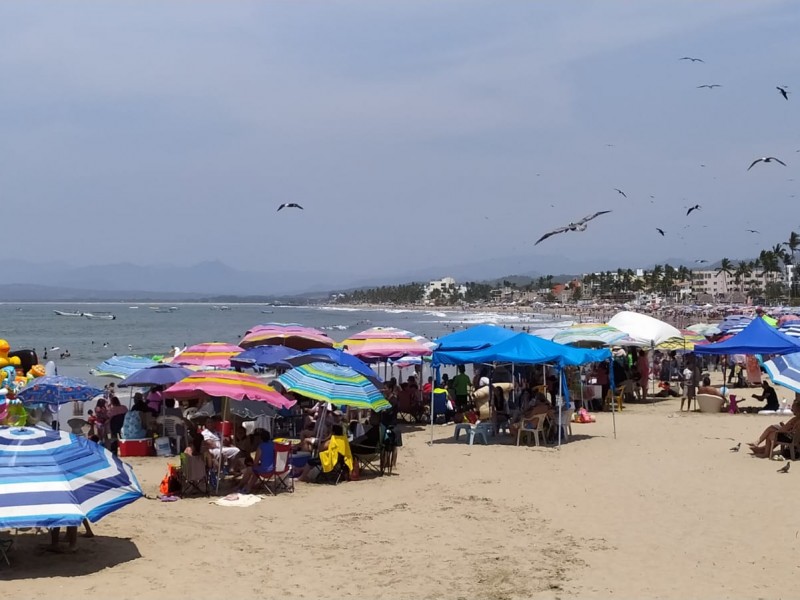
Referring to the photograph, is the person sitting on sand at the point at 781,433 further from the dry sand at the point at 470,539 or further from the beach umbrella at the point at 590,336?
the beach umbrella at the point at 590,336

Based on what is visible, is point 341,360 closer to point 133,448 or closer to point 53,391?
point 133,448

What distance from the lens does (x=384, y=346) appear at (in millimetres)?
16000

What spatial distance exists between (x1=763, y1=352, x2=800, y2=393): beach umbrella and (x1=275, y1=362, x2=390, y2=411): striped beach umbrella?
5494 mm

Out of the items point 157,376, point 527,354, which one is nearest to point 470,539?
point 527,354

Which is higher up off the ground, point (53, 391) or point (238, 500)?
point (53, 391)

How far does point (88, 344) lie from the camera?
62969 mm

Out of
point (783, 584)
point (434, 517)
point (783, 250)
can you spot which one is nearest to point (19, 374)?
point (434, 517)

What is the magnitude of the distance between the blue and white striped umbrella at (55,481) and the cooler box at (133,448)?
20.0ft

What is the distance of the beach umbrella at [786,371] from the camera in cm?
1098

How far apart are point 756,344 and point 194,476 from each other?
12.1m

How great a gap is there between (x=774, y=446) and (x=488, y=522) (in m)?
5.29

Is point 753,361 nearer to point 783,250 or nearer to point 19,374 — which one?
point 19,374

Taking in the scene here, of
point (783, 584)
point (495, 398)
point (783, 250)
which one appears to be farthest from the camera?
point (783, 250)

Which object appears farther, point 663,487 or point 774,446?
point 774,446
